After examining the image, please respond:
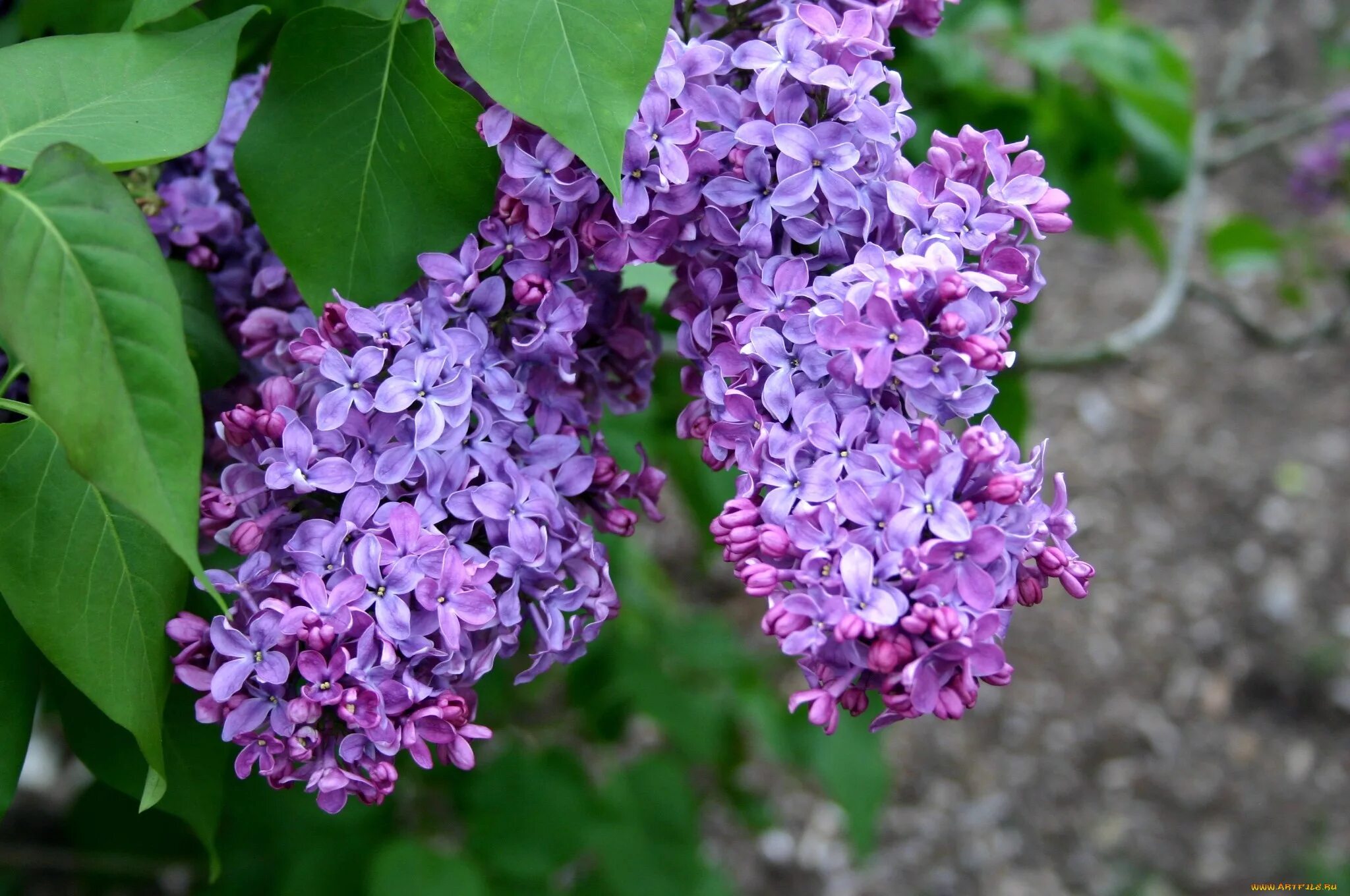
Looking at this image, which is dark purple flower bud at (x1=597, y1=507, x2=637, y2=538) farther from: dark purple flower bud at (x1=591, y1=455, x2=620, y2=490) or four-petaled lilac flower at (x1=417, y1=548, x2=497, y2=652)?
four-petaled lilac flower at (x1=417, y1=548, x2=497, y2=652)

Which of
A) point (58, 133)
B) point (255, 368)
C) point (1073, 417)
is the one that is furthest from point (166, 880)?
point (1073, 417)

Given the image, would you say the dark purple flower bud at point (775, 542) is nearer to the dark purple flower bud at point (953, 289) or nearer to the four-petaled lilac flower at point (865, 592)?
the four-petaled lilac flower at point (865, 592)

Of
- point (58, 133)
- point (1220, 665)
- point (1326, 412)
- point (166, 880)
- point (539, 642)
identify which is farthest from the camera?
point (1326, 412)

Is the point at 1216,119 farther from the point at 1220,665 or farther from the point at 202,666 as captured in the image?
the point at 202,666

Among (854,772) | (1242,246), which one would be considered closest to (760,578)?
(854,772)

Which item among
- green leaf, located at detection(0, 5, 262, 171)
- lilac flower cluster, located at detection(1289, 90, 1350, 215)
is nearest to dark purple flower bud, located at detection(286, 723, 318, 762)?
green leaf, located at detection(0, 5, 262, 171)

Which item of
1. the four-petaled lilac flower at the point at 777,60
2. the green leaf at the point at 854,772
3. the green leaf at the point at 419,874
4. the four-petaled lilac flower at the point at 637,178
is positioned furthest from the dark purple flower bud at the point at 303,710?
the green leaf at the point at 854,772

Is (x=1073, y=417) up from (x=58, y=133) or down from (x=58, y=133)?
down
